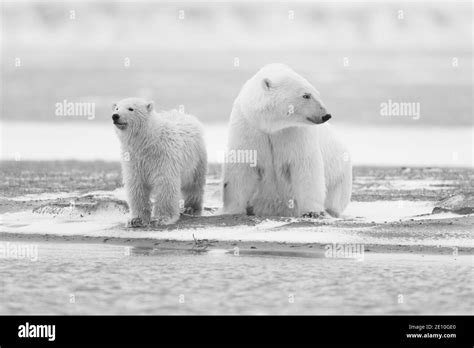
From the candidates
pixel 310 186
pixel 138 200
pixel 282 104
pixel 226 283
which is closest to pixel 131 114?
pixel 138 200

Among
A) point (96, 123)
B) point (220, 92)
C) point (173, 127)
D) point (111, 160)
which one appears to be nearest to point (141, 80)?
point (220, 92)

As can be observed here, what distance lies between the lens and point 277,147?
8.88 m

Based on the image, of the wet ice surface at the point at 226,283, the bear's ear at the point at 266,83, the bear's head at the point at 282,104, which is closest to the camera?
the wet ice surface at the point at 226,283

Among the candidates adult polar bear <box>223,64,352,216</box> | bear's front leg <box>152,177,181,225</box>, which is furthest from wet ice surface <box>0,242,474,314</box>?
adult polar bear <box>223,64,352,216</box>

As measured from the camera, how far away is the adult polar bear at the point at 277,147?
28.4 feet

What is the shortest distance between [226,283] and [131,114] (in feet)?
8.95

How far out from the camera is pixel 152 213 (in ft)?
29.2

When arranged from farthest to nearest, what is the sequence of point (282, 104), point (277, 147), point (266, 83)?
point (277, 147) → point (266, 83) → point (282, 104)

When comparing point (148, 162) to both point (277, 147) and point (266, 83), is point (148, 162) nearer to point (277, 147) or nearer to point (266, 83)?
point (277, 147)

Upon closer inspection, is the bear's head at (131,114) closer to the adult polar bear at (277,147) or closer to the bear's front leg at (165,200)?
the bear's front leg at (165,200)

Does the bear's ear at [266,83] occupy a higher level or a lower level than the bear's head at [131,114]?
higher

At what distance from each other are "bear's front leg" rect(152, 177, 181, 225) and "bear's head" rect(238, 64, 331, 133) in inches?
37.4

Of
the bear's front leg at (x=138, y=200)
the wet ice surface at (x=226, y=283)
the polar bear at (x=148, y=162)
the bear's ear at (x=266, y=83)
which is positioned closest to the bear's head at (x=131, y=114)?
the polar bear at (x=148, y=162)
